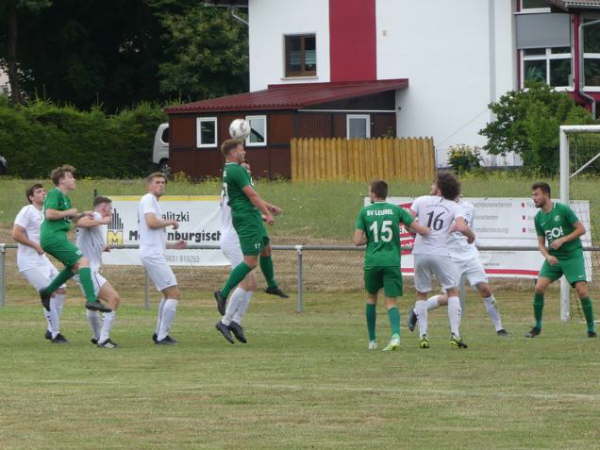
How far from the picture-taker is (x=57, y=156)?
5066cm

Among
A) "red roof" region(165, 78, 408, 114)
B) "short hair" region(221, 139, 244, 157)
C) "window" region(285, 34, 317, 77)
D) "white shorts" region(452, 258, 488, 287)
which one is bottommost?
"white shorts" region(452, 258, 488, 287)

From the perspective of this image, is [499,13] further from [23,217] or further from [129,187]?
[23,217]

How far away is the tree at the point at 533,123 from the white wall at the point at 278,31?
9.78 metres

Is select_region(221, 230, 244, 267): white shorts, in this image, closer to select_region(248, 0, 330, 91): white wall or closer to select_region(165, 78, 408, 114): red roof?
select_region(165, 78, 408, 114): red roof

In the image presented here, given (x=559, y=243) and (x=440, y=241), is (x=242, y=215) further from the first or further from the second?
(x=559, y=243)

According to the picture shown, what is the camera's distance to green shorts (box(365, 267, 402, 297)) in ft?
49.1

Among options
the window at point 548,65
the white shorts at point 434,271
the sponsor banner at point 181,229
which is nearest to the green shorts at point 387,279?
the white shorts at point 434,271

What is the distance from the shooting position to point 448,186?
15.3 metres

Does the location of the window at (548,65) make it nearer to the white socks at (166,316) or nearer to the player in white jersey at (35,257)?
the player in white jersey at (35,257)

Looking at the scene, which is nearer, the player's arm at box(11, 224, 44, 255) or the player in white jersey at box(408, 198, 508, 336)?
the player's arm at box(11, 224, 44, 255)

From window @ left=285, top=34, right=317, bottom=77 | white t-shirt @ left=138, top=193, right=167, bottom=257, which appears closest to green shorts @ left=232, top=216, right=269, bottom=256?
white t-shirt @ left=138, top=193, right=167, bottom=257

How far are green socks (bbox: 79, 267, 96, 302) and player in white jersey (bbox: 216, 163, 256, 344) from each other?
4.59ft

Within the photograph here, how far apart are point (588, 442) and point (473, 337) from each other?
26.5ft

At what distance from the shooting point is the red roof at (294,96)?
48.6 m
